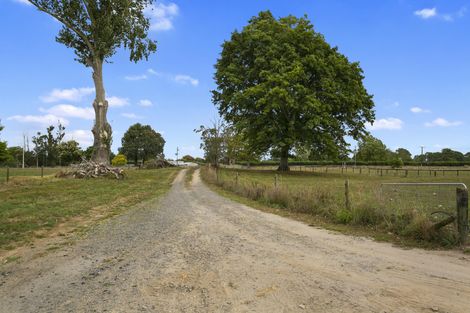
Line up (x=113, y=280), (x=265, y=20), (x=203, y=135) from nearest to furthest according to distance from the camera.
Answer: (x=113, y=280), (x=265, y=20), (x=203, y=135)

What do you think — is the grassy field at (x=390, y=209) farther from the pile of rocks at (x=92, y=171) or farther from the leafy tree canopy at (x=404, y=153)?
the leafy tree canopy at (x=404, y=153)

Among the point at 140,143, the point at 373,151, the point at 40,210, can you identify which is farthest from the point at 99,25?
the point at 373,151

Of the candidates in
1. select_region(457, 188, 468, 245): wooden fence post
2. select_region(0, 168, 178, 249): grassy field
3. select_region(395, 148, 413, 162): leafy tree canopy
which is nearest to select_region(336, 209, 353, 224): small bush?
select_region(457, 188, 468, 245): wooden fence post

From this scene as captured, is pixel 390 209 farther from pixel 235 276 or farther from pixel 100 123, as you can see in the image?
pixel 100 123

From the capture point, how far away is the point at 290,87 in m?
31.8

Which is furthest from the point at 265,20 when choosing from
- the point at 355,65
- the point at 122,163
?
the point at 122,163

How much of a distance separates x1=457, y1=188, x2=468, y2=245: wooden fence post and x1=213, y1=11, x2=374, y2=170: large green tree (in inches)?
895

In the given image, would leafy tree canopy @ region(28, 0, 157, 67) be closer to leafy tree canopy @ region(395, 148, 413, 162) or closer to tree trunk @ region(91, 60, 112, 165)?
tree trunk @ region(91, 60, 112, 165)

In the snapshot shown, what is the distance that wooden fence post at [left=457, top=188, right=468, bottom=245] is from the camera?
6977 millimetres

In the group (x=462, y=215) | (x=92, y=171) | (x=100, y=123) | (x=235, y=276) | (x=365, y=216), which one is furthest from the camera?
(x=100, y=123)

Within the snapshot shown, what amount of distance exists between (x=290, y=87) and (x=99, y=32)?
17163 millimetres

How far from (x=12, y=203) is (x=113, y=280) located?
10.5 metres

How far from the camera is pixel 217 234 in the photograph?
330 inches

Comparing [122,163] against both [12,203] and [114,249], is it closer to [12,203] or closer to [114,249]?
[12,203]
